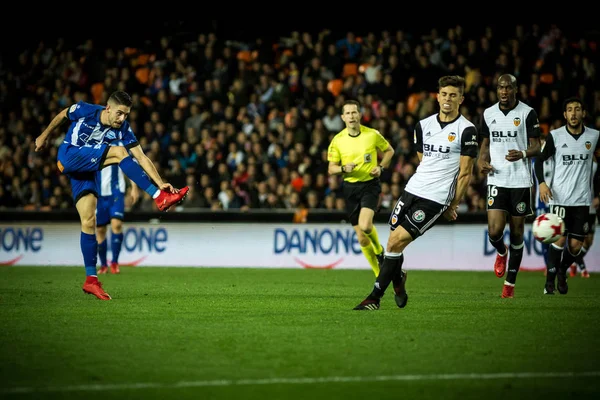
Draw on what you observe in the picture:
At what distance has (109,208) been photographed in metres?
16.5

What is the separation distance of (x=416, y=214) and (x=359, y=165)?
3710 millimetres

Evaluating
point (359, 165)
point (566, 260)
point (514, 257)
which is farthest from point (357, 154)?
point (566, 260)

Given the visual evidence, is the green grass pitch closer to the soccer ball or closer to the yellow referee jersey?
the soccer ball

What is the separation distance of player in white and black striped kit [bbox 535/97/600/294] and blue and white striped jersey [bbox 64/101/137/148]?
540 cm

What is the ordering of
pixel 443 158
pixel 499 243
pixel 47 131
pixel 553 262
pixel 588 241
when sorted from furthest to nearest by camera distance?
pixel 588 241
pixel 553 262
pixel 499 243
pixel 47 131
pixel 443 158

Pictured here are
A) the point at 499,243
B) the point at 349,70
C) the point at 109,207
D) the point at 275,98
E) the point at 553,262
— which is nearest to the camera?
the point at 499,243

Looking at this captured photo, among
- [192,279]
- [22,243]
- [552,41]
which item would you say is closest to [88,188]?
[192,279]

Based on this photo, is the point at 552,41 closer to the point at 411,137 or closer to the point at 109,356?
the point at 411,137

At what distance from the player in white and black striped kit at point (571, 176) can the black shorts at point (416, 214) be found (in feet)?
9.96

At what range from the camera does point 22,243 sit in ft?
63.2

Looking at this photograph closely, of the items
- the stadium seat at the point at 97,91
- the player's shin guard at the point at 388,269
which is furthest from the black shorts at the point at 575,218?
the stadium seat at the point at 97,91

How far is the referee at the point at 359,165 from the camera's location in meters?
12.8

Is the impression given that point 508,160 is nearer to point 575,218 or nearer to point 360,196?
point 575,218

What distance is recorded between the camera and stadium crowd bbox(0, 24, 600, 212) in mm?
20328
